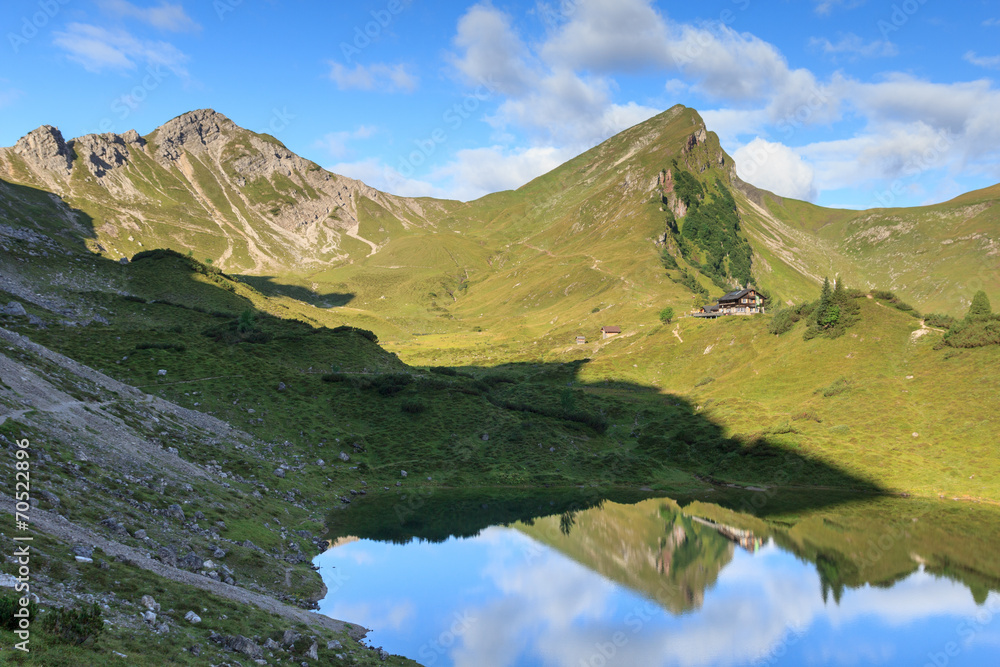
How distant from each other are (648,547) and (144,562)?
56454 mm

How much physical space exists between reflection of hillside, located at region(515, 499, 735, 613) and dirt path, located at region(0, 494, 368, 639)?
1424 inches

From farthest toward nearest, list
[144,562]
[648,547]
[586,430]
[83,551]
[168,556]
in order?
[586,430] < [648,547] < [168,556] < [144,562] < [83,551]

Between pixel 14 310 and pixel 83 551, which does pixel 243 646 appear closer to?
pixel 83 551

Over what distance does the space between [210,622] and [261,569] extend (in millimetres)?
16213

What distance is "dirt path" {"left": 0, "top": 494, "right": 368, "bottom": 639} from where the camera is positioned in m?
28.2

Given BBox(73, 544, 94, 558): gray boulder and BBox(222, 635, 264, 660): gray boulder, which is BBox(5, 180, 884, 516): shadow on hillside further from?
BBox(222, 635, 264, 660): gray boulder

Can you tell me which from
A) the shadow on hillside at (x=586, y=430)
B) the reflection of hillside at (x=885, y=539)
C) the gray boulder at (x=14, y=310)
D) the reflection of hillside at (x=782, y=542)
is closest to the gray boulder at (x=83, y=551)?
the reflection of hillside at (x=782, y=542)

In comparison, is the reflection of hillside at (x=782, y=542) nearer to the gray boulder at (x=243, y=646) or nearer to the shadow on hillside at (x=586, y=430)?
the shadow on hillside at (x=586, y=430)

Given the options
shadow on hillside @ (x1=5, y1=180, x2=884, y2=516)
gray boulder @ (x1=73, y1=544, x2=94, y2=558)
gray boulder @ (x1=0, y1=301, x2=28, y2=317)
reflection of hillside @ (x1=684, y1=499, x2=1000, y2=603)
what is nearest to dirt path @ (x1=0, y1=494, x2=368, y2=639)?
gray boulder @ (x1=73, y1=544, x2=94, y2=558)

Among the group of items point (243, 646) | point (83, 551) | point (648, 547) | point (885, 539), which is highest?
point (83, 551)

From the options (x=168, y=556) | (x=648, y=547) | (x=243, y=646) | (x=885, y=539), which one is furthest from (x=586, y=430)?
(x=243, y=646)

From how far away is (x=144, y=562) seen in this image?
30.4m

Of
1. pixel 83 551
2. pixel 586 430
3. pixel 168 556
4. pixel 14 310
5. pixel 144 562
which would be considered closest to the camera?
pixel 83 551

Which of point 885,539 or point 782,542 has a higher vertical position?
point 885,539
